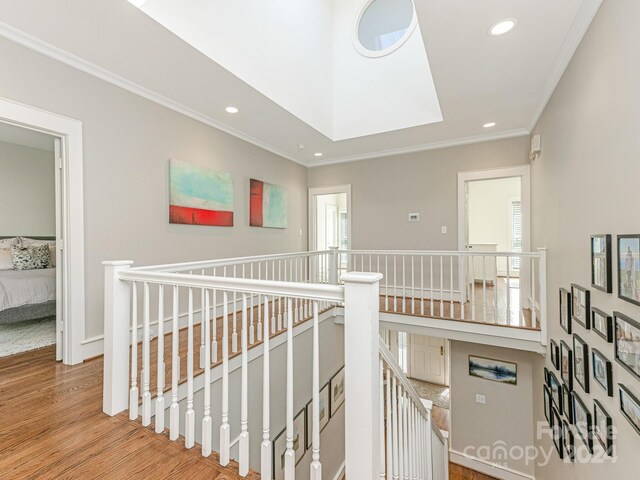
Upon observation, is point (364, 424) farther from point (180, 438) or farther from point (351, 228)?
point (351, 228)

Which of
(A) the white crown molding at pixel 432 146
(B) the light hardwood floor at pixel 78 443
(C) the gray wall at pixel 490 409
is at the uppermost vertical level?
(A) the white crown molding at pixel 432 146

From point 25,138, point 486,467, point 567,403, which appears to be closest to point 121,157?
point 25,138

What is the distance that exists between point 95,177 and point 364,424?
2.86 meters

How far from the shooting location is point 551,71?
2549 millimetres

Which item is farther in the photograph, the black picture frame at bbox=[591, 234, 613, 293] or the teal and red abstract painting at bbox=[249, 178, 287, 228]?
the teal and red abstract painting at bbox=[249, 178, 287, 228]

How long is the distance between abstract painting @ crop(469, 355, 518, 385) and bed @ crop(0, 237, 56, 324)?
547 cm

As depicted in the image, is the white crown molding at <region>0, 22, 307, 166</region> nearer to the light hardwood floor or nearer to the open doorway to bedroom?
the open doorway to bedroom

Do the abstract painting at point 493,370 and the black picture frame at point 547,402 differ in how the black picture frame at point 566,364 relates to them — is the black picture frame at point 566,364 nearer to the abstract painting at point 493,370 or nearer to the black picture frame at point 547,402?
the black picture frame at point 547,402

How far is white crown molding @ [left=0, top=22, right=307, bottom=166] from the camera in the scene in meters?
2.08

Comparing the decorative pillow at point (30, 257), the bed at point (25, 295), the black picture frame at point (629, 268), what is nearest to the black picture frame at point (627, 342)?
the black picture frame at point (629, 268)

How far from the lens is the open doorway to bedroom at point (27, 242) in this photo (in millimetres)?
3141

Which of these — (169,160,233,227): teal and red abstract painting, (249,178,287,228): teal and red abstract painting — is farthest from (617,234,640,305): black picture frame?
(249,178,287,228): teal and red abstract painting

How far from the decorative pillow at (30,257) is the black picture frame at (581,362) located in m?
5.89

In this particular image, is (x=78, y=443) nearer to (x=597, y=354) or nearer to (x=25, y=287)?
(x=25, y=287)
